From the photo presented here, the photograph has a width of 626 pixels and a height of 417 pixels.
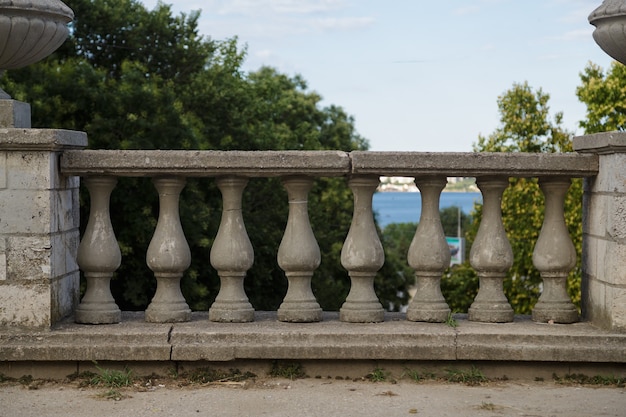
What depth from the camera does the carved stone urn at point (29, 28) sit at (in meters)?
5.73

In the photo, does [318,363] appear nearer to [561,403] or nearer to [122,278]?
[561,403]

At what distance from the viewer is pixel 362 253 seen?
20.1ft

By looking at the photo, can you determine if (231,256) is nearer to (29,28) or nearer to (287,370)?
(287,370)

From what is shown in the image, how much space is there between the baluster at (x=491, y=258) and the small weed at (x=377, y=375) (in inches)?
29.9

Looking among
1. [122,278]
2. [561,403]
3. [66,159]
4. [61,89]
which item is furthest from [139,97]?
[561,403]

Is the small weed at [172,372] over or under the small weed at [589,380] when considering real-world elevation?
over

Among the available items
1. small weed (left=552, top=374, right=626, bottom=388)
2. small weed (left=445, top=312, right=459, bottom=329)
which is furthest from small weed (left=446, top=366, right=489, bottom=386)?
small weed (left=552, top=374, right=626, bottom=388)

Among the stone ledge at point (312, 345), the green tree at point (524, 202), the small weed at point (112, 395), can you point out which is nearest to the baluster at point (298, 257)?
the stone ledge at point (312, 345)

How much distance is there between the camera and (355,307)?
20.2ft

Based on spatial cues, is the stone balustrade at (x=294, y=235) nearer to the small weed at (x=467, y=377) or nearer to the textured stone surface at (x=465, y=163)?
the textured stone surface at (x=465, y=163)

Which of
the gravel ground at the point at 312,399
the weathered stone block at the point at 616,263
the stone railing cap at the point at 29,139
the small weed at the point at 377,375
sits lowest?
the gravel ground at the point at 312,399

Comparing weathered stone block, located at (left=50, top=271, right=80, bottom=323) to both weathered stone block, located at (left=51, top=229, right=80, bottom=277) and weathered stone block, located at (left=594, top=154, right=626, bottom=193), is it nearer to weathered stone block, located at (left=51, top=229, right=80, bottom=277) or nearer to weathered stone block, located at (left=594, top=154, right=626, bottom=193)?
weathered stone block, located at (left=51, top=229, right=80, bottom=277)

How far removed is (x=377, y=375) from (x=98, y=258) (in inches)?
71.6

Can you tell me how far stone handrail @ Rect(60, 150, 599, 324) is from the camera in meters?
6.07
